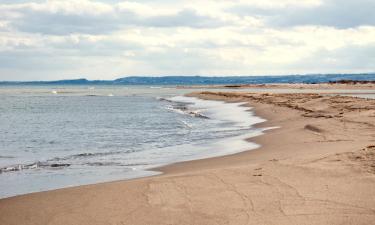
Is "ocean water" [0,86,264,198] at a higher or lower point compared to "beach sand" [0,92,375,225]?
lower

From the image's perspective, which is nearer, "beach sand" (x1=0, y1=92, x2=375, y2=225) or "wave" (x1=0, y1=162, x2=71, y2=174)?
"beach sand" (x1=0, y1=92, x2=375, y2=225)

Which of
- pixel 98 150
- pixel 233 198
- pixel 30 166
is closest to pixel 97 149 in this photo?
pixel 98 150

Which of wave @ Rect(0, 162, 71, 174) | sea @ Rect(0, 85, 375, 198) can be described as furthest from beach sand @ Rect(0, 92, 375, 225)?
wave @ Rect(0, 162, 71, 174)

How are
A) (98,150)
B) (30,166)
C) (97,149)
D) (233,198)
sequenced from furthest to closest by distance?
1. (97,149)
2. (98,150)
3. (30,166)
4. (233,198)

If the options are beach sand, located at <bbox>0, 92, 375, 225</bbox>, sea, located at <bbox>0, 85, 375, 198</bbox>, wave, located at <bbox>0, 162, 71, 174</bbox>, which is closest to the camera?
beach sand, located at <bbox>0, 92, 375, 225</bbox>

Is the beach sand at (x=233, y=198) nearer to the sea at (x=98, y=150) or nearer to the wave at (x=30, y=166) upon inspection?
the sea at (x=98, y=150)

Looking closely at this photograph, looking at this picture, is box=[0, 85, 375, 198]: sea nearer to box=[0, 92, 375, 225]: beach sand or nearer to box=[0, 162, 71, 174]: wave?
box=[0, 162, 71, 174]: wave

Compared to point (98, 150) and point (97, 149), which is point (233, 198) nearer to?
point (98, 150)

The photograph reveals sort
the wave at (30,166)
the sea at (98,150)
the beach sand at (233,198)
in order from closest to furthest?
the beach sand at (233,198) < the sea at (98,150) < the wave at (30,166)

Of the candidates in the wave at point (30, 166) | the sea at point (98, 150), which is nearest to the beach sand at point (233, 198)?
Result: the sea at point (98, 150)

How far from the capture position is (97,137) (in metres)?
22.7

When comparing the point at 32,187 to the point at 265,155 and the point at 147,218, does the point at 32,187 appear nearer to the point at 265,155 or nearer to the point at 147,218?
the point at 147,218

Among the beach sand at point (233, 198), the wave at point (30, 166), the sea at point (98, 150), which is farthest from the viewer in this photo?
the wave at point (30, 166)

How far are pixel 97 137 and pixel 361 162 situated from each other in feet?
48.1
